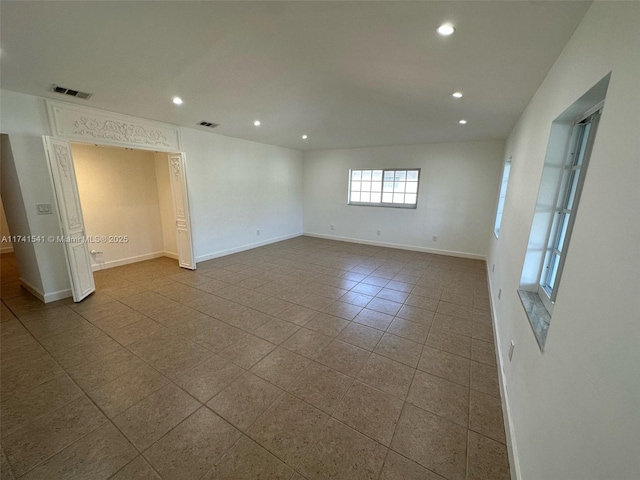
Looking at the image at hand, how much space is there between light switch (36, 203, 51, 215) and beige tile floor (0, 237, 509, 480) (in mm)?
1192

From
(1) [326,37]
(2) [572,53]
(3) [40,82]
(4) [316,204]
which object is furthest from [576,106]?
(4) [316,204]

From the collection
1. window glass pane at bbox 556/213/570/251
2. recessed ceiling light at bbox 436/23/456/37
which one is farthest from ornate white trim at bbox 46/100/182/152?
window glass pane at bbox 556/213/570/251

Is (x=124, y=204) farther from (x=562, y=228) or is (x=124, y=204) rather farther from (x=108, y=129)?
(x=562, y=228)

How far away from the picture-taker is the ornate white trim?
311 centimetres

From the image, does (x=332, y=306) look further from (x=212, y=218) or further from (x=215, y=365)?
(x=212, y=218)

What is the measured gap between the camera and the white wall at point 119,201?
14.4ft

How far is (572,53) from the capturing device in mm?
1523

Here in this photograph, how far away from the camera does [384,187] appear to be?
639cm

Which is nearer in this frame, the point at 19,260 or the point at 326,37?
the point at 326,37

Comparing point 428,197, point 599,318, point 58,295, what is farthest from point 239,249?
point 599,318

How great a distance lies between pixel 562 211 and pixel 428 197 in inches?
170

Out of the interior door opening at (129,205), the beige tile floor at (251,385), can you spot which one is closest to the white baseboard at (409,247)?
the beige tile floor at (251,385)

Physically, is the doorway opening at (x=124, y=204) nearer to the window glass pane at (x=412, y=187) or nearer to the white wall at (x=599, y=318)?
the window glass pane at (x=412, y=187)

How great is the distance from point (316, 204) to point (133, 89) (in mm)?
5068
